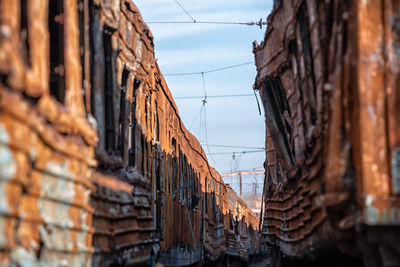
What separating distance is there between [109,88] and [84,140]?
120 inches

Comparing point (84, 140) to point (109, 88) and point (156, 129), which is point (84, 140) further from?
point (156, 129)

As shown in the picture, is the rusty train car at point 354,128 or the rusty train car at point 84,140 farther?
the rusty train car at point 354,128

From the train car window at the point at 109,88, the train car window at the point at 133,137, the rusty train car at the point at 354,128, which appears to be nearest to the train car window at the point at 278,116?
the train car window at the point at 133,137

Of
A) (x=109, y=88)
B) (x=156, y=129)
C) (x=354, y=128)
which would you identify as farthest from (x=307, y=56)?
(x=156, y=129)

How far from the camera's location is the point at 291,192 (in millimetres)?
13273

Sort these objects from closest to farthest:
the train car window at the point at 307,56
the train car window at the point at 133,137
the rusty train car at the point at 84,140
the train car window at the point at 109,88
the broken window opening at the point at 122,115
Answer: the rusty train car at the point at 84,140 → the train car window at the point at 307,56 → the train car window at the point at 109,88 → the broken window opening at the point at 122,115 → the train car window at the point at 133,137

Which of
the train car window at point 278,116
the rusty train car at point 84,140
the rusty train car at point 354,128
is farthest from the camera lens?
the train car window at point 278,116

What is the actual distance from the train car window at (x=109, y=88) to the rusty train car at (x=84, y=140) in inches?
0.7

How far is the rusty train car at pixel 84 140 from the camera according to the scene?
5.11m

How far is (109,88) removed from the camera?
10664mm

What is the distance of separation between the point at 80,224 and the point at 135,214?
401 cm

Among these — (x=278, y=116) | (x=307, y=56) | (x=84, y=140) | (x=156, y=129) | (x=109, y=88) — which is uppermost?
(x=307, y=56)

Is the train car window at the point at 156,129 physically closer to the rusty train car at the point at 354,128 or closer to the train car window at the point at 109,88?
the train car window at the point at 109,88

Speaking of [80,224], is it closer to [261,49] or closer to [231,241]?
[261,49]
